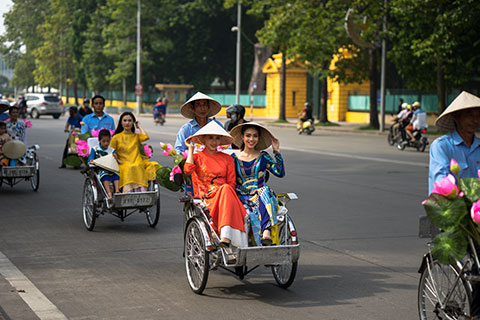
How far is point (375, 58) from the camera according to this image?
39531 mm

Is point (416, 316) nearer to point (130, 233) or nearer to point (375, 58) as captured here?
point (130, 233)

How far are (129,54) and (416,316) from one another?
2583 inches

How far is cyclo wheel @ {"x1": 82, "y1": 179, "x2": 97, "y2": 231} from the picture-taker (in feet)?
32.7

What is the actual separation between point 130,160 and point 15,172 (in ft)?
13.4

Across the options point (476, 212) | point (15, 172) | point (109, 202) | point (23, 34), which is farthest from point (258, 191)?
point (23, 34)

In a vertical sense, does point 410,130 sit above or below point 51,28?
below

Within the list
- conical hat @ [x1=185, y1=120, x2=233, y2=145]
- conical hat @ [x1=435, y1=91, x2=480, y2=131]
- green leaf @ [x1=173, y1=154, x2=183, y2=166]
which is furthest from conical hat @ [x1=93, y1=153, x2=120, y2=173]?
conical hat @ [x1=435, y1=91, x2=480, y2=131]

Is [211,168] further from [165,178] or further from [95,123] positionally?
[95,123]

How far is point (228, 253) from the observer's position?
6.47m

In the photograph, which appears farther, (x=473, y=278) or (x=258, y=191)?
(x=258, y=191)

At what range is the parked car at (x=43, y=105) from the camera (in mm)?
55594

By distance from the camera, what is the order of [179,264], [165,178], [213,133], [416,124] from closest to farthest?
[213,133] → [179,264] → [165,178] → [416,124]

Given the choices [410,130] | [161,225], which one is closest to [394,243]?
[161,225]

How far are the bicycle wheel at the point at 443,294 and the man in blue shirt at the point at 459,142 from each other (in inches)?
23.8
